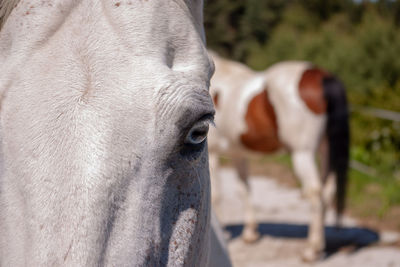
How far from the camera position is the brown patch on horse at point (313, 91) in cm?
462

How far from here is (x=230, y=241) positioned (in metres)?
5.68

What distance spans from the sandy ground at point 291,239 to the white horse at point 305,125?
0.38 metres

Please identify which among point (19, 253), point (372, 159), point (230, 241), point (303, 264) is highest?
point (19, 253)

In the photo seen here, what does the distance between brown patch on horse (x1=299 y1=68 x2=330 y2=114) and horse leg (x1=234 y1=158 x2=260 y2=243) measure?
1.83m

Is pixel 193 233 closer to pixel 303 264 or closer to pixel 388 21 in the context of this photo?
pixel 303 264

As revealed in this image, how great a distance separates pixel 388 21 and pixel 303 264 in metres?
12.0

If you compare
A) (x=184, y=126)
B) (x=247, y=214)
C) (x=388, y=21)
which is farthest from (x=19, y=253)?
(x=388, y=21)

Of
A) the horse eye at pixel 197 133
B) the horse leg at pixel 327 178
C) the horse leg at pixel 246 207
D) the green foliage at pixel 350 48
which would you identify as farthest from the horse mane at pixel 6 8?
the green foliage at pixel 350 48

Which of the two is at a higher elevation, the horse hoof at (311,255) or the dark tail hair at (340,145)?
the dark tail hair at (340,145)

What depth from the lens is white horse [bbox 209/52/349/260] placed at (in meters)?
4.65

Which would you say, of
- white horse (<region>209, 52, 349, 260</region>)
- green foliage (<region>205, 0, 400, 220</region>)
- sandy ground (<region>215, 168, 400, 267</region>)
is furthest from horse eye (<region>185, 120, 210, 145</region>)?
green foliage (<region>205, 0, 400, 220</region>)

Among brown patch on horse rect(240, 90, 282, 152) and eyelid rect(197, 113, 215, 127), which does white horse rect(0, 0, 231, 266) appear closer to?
eyelid rect(197, 113, 215, 127)

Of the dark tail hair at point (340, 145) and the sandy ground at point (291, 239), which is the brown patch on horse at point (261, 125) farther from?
the sandy ground at point (291, 239)

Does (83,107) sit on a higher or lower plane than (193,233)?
higher
